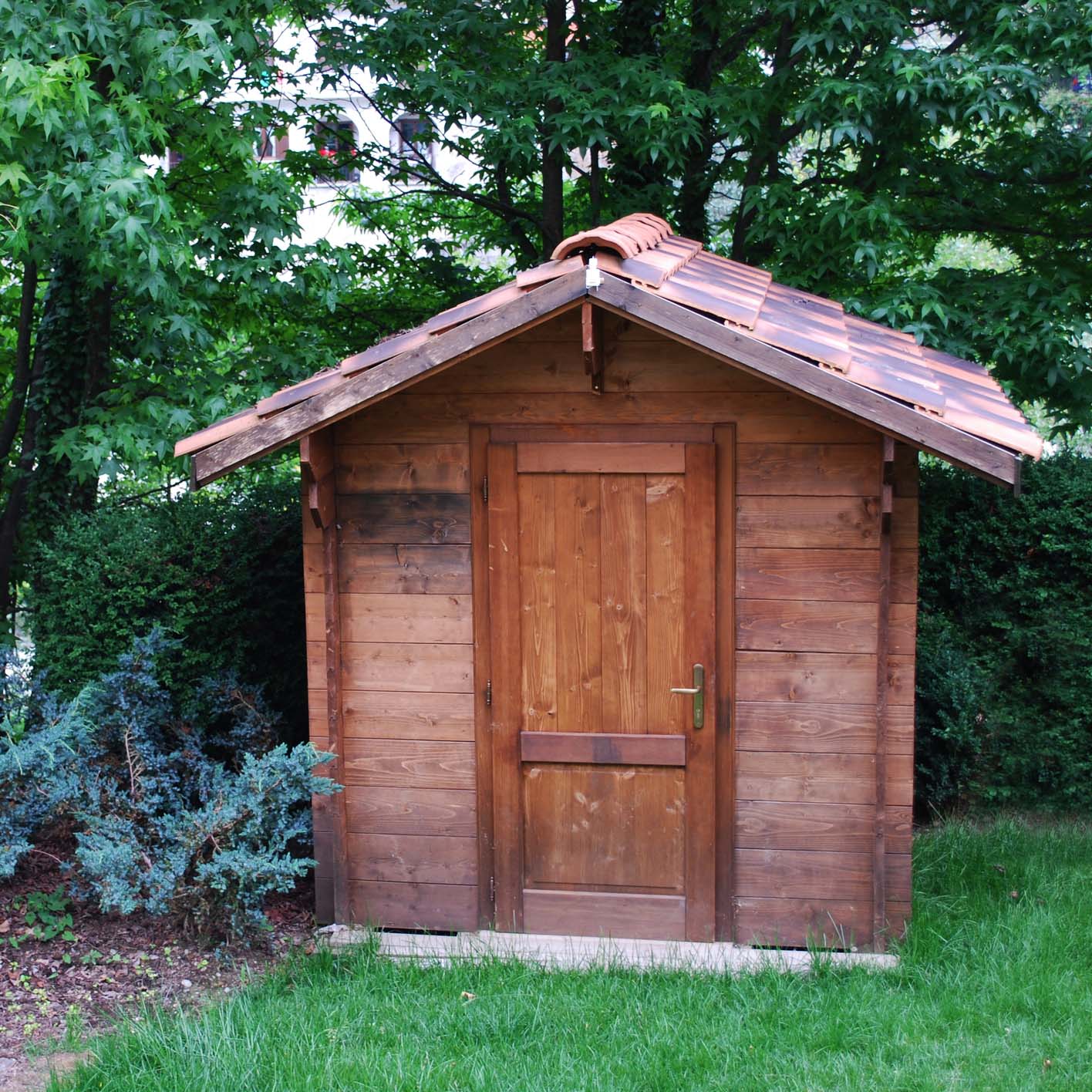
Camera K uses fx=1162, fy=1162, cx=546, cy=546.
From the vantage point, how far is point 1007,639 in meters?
7.02

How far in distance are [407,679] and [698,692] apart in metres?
1.31

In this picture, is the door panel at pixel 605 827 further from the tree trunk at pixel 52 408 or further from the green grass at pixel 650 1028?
the tree trunk at pixel 52 408

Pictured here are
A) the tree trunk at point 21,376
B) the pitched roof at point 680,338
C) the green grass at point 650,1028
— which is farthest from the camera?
the tree trunk at point 21,376

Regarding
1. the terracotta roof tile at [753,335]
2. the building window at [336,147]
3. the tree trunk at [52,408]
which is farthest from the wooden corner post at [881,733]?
the tree trunk at [52,408]

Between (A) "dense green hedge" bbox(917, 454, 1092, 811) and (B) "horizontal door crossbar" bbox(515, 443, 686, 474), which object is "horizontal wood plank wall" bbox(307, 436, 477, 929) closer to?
(B) "horizontal door crossbar" bbox(515, 443, 686, 474)

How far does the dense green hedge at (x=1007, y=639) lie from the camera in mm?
6859

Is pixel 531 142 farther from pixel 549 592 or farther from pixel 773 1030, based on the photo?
pixel 773 1030

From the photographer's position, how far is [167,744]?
20.8 ft

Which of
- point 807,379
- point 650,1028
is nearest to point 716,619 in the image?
point 807,379

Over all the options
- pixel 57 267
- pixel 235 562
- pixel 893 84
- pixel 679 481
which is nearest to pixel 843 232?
pixel 893 84

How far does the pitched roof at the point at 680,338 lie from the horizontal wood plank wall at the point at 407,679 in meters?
0.56

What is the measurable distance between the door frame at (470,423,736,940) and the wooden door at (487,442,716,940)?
3 centimetres

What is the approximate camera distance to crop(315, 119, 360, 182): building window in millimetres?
8734

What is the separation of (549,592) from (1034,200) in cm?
491
